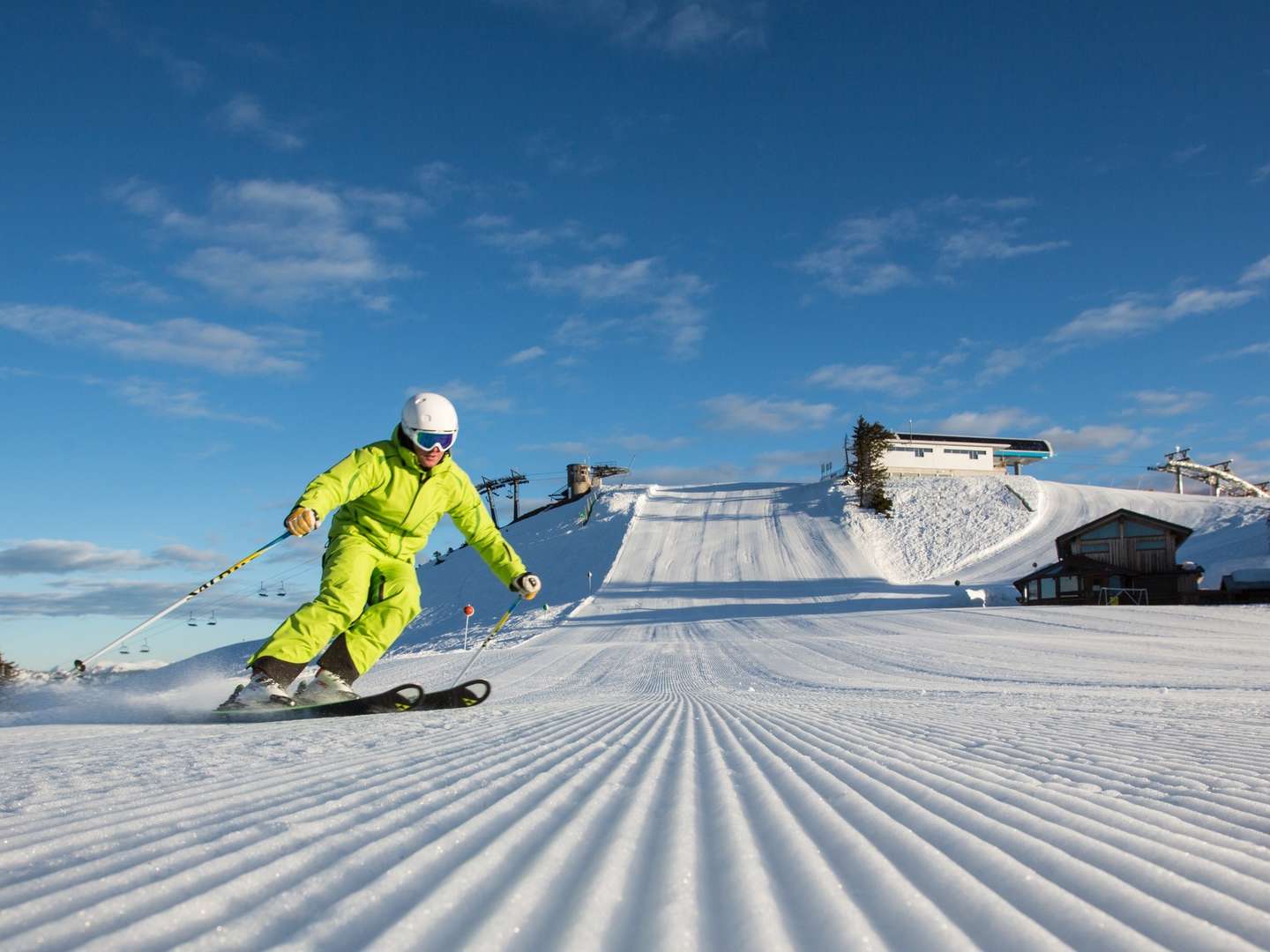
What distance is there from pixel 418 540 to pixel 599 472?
213ft

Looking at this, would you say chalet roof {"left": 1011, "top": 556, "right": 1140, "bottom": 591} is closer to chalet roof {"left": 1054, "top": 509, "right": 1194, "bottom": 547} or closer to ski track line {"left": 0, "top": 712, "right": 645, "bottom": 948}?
chalet roof {"left": 1054, "top": 509, "right": 1194, "bottom": 547}

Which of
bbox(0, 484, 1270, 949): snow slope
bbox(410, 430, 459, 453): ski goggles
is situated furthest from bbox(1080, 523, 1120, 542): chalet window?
bbox(410, 430, 459, 453): ski goggles

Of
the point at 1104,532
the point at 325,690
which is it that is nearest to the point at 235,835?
the point at 325,690

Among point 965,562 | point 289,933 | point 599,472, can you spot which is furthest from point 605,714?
point 599,472

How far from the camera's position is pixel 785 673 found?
13.0m

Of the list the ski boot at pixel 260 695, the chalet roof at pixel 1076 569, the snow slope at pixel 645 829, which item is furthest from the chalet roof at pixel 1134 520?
the ski boot at pixel 260 695

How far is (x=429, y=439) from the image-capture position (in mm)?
6406

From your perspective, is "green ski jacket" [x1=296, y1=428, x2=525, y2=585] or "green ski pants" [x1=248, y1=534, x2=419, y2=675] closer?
"green ski pants" [x1=248, y1=534, x2=419, y2=675]

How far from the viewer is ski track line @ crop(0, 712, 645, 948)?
4.83ft

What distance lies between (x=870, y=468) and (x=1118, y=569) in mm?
19269

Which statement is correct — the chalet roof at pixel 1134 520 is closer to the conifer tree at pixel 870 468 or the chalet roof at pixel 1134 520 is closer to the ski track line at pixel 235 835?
the conifer tree at pixel 870 468

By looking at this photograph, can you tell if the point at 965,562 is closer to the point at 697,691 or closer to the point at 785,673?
the point at 785,673

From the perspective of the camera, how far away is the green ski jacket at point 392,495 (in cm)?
604

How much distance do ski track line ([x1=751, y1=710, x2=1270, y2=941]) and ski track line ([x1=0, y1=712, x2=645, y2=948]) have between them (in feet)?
4.78
